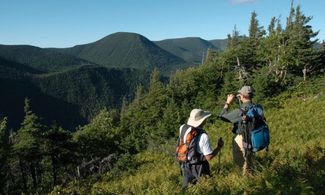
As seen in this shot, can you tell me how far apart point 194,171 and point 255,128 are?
4.81 feet

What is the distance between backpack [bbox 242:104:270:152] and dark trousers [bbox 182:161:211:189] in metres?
1.12

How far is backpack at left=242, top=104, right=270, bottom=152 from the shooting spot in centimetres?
768

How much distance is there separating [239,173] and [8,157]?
124ft

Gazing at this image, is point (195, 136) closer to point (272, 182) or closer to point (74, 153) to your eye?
point (272, 182)

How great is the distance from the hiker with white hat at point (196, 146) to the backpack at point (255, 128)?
935mm

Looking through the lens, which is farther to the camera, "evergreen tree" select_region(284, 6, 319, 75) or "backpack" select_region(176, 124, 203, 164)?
"evergreen tree" select_region(284, 6, 319, 75)

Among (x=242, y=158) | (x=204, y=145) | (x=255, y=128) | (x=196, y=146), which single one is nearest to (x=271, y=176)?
(x=204, y=145)

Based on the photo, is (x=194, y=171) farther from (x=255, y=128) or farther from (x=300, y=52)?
(x=300, y=52)

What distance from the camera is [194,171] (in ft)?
23.4

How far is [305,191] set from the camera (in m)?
5.06

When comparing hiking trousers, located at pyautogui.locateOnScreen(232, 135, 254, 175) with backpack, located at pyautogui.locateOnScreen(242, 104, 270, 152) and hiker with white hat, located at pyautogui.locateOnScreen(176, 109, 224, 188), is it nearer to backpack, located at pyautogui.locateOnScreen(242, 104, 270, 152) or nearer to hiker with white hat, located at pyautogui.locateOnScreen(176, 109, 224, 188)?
backpack, located at pyautogui.locateOnScreen(242, 104, 270, 152)

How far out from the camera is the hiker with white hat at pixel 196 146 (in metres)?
6.88

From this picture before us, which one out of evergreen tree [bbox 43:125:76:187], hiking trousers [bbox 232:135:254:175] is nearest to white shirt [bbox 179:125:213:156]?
hiking trousers [bbox 232:135:254:175]

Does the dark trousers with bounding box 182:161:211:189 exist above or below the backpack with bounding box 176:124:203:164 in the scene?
below
